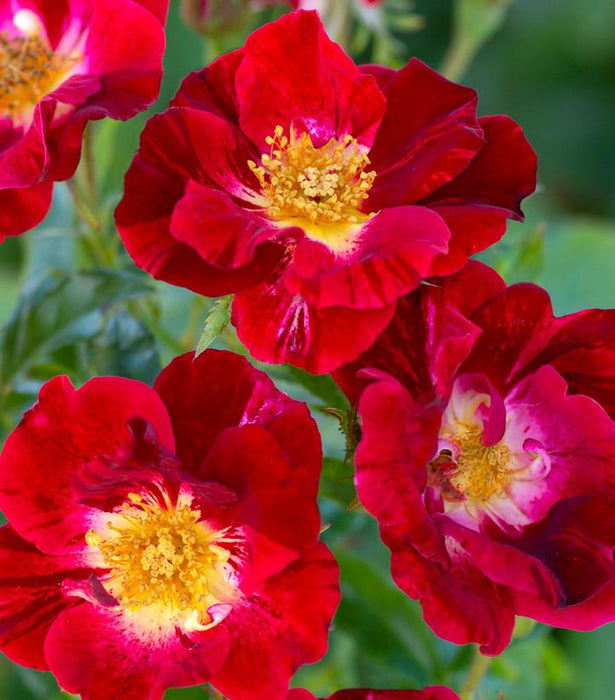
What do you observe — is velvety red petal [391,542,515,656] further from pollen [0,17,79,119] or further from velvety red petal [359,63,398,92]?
pollen [0,17,79,119]

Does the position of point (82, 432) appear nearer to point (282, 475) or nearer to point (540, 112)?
point (282, 475)

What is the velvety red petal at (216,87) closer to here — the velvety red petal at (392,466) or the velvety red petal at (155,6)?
the velvety red petal at (155,6)

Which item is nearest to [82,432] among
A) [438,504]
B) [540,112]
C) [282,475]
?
[282,475]

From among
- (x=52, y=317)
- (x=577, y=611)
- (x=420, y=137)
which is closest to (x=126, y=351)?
(x=52, y=317)

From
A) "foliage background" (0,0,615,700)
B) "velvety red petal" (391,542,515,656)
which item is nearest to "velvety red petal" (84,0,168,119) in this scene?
"foliage background" (0,0,615,700)

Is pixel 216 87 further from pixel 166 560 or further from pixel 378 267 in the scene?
pixel 166 560

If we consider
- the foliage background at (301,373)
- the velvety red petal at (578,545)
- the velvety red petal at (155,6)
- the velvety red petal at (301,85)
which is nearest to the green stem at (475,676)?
the foliage background at (301,373)

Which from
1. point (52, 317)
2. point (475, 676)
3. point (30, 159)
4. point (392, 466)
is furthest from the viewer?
point (52, 317)
